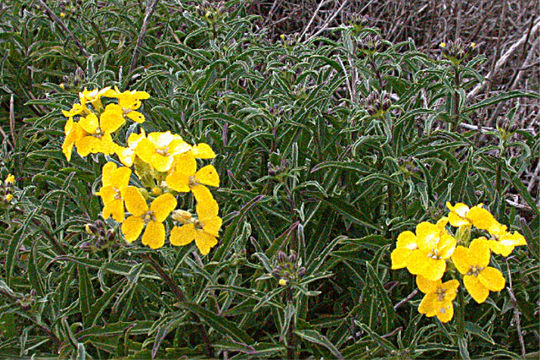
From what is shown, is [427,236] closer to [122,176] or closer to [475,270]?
[475,270]

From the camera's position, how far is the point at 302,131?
7.57ft

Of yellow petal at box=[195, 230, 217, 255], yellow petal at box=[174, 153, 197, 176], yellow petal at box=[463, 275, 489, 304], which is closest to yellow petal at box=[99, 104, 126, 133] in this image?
yellow petal at box=[174, 153, 197, 176]

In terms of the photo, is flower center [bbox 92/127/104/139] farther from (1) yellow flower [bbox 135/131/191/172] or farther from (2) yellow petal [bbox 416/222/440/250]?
(2) yellow petal [bbox 416/222/440/250]

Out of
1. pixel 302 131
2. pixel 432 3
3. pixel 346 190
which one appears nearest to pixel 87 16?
pixel 302 131

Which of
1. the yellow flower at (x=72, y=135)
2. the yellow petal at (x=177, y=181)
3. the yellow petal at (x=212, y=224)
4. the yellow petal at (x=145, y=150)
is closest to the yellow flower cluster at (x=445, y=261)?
the yellow petal at (x=212, y=224)

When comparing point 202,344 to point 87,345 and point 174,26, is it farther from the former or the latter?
point 174,26

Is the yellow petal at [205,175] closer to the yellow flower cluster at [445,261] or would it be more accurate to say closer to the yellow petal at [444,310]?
the yellow flower cluster at [445,261]

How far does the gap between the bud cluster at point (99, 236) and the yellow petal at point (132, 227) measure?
145 millimetres

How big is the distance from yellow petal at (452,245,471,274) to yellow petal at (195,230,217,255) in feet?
2.18

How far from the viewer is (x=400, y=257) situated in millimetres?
1482

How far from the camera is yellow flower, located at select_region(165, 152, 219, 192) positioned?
4.55 ft

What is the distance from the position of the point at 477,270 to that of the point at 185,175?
82 centimetres

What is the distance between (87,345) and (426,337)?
3.92ft

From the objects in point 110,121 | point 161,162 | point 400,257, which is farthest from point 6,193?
point 400,257
